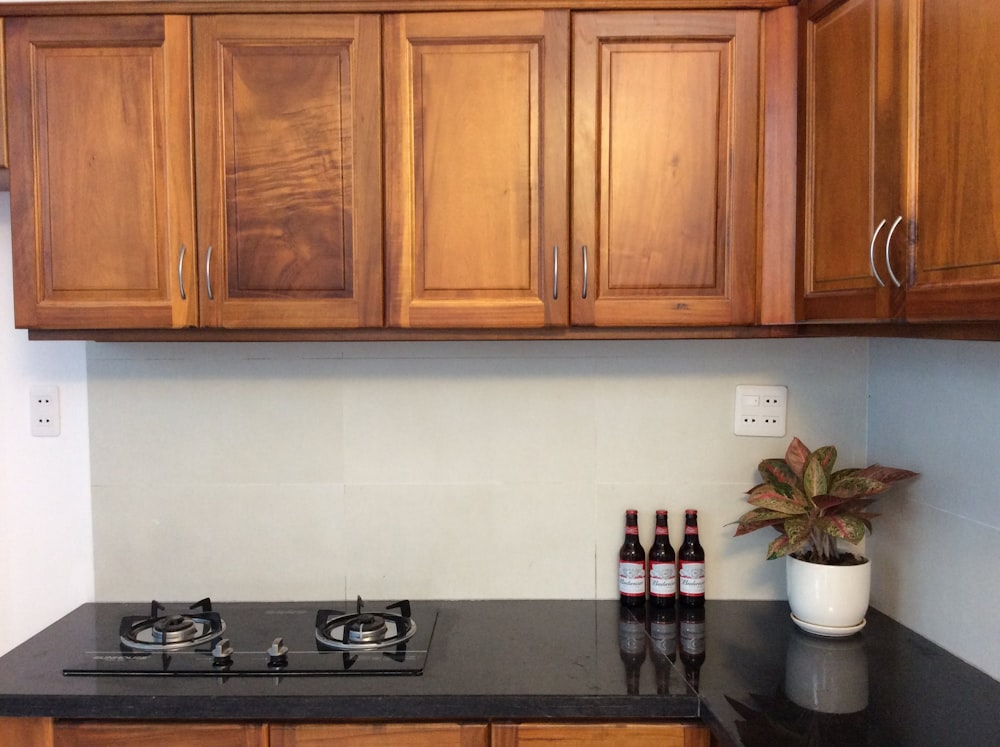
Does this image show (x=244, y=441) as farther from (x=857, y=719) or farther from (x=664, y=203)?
(x=857, y=719)

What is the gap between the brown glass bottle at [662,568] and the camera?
1.99 m

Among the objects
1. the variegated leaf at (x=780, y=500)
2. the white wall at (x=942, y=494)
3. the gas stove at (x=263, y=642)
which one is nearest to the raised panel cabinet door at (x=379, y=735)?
the gas stove at (x=263, y=642)

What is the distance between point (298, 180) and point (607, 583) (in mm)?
1215

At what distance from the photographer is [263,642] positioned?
1818 mm

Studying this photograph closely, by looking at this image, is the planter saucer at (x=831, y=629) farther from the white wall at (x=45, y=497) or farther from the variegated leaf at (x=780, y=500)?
the white wall at (x=45, y=497)

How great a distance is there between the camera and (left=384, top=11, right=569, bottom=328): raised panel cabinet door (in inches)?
67.6

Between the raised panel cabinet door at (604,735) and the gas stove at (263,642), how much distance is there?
8.7 inches

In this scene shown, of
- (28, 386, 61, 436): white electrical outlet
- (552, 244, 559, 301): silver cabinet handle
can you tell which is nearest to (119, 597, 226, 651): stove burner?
(28, 386, 61, 436): white electrical outlet

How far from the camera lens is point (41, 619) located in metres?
2.11

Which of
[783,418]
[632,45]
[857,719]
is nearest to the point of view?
[857,719]

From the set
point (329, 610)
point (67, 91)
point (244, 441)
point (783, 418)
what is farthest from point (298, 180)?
point (783, 418)

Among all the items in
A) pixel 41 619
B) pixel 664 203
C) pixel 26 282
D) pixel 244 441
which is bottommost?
pixel 41 619

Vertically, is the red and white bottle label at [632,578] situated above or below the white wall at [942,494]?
below

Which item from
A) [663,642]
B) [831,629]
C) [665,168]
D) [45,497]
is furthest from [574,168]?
[45,497]
